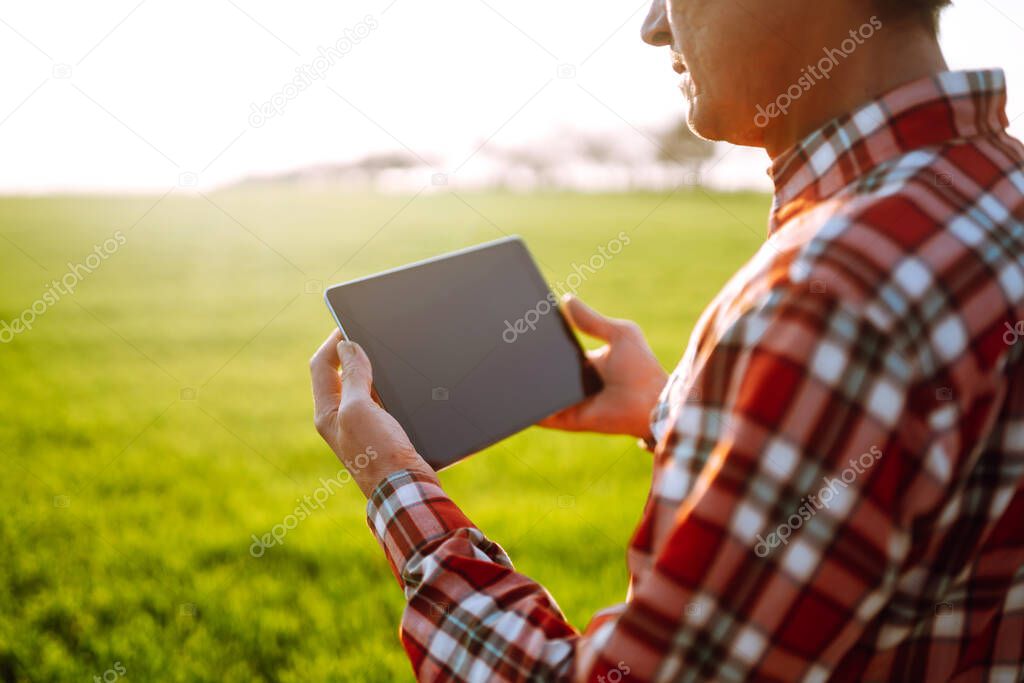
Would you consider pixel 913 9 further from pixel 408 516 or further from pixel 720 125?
pixel 408 516

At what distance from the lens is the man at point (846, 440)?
0.84 metres

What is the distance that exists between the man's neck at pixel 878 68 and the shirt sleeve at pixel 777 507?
454mm

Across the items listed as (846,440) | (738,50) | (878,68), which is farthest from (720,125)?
(846,440)

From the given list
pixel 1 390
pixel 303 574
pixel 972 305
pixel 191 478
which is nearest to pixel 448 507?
pixel 972 305

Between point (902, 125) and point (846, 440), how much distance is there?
461mm

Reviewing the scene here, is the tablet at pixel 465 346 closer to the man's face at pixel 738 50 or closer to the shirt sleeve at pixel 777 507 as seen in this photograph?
the man's face at pixel 738 50

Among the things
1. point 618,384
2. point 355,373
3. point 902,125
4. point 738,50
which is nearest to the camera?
point 902,125

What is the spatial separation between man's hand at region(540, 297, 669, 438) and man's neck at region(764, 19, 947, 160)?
1.13 m

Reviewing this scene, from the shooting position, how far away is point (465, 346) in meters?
2.07

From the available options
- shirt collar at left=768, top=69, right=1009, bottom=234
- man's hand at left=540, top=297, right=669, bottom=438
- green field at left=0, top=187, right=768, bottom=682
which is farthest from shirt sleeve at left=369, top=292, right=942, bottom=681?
man's hand at left=540, top=297, right=669, bottom=438

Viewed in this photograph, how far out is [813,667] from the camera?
34.9 inches

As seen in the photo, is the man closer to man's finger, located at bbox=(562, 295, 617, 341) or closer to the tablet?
the tablet

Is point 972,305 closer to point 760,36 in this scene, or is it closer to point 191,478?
point 760,36

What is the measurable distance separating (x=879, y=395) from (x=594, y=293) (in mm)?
10677
